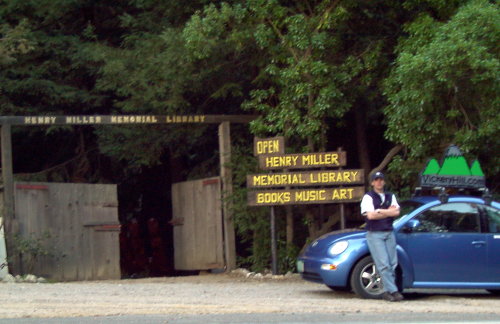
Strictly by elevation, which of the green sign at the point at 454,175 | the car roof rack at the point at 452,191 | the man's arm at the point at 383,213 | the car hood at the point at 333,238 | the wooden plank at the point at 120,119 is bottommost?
the car hood at the point at 333,238

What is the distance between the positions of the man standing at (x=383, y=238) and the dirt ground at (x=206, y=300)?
0.94ft

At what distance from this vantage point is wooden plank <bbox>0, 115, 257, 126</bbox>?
1536 centimetres

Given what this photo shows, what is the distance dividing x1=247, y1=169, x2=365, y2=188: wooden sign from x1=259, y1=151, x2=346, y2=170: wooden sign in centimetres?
13

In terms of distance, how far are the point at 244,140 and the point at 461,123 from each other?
15.7ft

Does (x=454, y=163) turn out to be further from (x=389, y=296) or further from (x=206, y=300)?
(x=206, y=300)

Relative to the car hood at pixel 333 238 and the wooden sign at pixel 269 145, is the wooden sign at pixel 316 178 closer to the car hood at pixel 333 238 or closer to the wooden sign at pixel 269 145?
the wooden sign at pixel 269 145

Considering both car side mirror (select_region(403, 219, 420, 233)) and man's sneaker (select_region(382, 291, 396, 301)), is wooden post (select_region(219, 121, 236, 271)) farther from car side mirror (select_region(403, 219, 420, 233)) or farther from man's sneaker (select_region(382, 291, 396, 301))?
man's sneaker (select_region(382, 291, 396, 301))

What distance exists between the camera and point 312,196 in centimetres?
1509

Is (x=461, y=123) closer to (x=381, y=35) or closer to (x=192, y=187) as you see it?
(x=381, y=35)

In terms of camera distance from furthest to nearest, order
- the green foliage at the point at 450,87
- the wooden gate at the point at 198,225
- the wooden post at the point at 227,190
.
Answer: the wooden gate at the point at 198,225 → the wooden post at the point at 227,190 → the green foliage at the point at 450,87

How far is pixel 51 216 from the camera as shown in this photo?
16031 millimetres

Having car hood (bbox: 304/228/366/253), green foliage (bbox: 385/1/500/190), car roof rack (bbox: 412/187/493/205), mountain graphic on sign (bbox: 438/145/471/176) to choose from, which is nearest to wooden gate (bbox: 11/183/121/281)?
car hood (bbox: 304/228/366/253)

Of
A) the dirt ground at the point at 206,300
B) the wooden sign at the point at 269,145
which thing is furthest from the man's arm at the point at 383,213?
the wooden sign at the point at 269,145

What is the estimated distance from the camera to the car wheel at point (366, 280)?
11820mm
